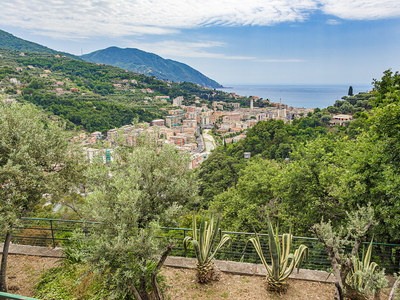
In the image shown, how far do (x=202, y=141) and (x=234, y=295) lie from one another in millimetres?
86933

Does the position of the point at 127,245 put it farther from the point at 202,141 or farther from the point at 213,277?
the point at 202,141

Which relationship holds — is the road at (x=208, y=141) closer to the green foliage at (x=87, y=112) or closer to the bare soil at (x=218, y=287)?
the green foliage at (x=87, y=112)

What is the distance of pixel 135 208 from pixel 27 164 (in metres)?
1.82

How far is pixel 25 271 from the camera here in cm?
394

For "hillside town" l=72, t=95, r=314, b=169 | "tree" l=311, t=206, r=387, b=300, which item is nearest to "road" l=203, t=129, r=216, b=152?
"hillside town" l=72, t=95, r=314, b=169

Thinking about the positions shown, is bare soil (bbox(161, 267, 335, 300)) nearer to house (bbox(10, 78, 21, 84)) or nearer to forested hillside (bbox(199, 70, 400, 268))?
forested hillside (bbox(199, 70, 400, 268))

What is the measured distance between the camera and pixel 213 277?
3.47m

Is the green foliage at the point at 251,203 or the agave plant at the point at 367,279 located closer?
the agave plant at the point at 367,279

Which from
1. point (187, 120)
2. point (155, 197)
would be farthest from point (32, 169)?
point (187, 120)

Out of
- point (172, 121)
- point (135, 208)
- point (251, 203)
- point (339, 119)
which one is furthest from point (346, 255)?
point (172, 121)

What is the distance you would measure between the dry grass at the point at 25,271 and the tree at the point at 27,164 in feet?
0.76

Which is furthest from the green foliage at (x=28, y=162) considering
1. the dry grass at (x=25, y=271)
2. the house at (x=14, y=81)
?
the house at (x=14, y=81)

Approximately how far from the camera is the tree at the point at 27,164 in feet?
9.68

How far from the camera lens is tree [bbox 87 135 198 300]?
7.42 feet
